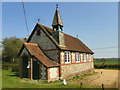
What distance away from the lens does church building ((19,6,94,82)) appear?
18703mm

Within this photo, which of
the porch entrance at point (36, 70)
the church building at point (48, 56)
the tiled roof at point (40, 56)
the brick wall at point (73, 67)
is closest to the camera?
the tiled roof at point (40, 56)

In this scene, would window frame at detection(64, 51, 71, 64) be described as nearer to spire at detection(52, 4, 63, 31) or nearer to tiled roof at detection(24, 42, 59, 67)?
tiled roof at detection(24, 42, 59, 67)

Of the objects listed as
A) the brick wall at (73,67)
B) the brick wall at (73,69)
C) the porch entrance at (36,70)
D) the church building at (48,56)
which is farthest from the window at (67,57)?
the porch entrance at (36,70)

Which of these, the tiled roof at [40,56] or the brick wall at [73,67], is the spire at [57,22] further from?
the tiled roof at [40,56]

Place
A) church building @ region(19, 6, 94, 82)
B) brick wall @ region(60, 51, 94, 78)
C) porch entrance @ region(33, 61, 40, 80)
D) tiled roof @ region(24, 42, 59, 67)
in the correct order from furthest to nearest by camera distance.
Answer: brick wall @ region(60, 51, 94, 78) → porch entrance @ region(33, 61, 40, 80) → church building @ region(19, 6, 94, 82) → tiled roof @ region(24, 42, 59, 67)

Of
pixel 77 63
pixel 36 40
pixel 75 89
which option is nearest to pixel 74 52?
pixel 77 63

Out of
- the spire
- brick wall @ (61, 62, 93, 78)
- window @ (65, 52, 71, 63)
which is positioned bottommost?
brick wall @ (61, 62, 93, 78)

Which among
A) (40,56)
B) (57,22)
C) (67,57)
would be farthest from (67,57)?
(57,22)

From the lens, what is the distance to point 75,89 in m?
12.6

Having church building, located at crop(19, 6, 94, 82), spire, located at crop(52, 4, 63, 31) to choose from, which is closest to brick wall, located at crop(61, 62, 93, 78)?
church building, located at crop(19, 6, 94, 82)

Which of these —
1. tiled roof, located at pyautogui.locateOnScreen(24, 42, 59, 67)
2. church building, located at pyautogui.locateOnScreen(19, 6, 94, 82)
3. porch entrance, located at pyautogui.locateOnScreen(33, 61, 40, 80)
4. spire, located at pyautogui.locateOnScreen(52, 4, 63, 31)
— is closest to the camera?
tiled roof, located at pyautogui.locateOnScreen(24, 42, 59, 67)

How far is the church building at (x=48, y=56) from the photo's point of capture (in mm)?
18703

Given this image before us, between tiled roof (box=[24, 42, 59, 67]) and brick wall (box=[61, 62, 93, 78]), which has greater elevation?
tiled roof (box=[24, 42, 59, 67])

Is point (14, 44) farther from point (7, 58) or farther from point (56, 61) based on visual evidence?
point (56, 61)
